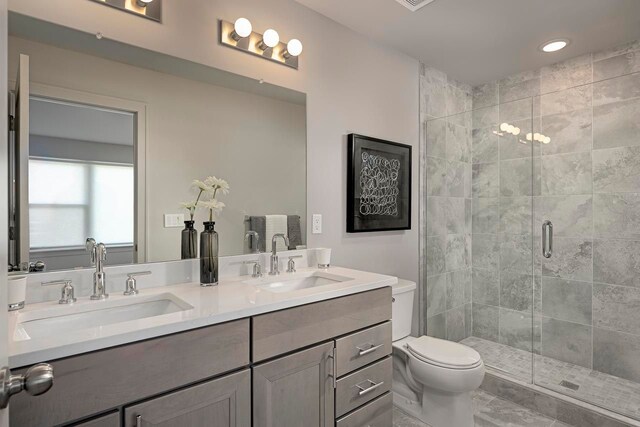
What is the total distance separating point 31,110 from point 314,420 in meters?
1.52

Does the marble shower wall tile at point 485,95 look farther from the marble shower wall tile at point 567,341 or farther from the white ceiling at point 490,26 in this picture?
the marble shower wall tile at point 567,341

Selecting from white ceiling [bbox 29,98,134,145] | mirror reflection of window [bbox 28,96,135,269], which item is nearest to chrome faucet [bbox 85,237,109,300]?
mirror reflection of window [bbox 28,96,135,269]

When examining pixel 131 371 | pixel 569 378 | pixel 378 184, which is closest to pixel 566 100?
pixel 378 184

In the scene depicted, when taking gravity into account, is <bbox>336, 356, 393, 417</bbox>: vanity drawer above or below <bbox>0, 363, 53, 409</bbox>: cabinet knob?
below

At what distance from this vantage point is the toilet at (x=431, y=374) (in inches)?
73.7

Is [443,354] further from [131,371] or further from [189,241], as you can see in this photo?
[131,371]

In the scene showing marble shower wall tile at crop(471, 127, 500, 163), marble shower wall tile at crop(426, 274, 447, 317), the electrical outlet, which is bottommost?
marble shower wall tile at crop(426, 274, 447, 317)

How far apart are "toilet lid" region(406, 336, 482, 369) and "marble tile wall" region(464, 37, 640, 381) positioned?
1.11 m

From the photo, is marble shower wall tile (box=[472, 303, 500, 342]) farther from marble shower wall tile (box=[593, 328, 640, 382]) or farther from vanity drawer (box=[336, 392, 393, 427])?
vanity drawer (box=[336, 392, 393, 427])

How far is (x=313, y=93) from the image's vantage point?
6.80 feet

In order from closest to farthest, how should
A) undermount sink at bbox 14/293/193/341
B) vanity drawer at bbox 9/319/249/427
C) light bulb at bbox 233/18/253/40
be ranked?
vanity drawer at bbox 9/319/249/427 → undermount sink at bbox 14/293/193/341 → light bulb at bbox 233/18/253/40

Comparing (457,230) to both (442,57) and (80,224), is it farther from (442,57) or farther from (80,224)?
(80,224)

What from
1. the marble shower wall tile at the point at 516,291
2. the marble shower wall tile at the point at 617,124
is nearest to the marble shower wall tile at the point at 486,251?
the marble shower wall tile at the point at 516,291

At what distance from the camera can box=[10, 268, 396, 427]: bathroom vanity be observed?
2.79 ft
